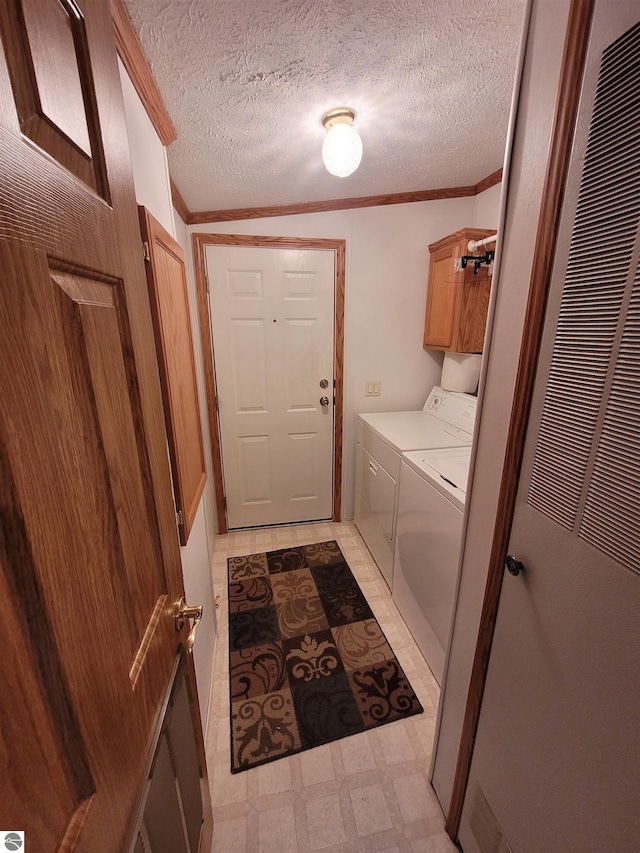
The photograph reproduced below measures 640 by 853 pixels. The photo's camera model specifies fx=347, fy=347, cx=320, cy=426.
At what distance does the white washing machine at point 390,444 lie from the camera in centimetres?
197

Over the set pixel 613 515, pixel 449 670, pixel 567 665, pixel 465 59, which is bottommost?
pixel 449 670

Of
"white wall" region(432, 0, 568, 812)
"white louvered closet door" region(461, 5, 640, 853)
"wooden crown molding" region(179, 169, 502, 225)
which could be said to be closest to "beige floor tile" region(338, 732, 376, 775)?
"white wall" region(432, 0, 568, 812)

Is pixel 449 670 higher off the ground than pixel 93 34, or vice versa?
pixel 93 34

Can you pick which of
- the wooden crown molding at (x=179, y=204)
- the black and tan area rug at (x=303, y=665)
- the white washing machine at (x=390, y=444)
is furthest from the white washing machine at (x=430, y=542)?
the wooden crown molding at (x=179, y=204)

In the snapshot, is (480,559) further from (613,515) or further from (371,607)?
(371,607)

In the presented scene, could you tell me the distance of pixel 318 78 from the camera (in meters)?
1.08

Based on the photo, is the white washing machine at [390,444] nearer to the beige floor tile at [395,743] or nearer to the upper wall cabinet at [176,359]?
the beige floor tile at [395,743]

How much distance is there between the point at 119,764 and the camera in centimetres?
48

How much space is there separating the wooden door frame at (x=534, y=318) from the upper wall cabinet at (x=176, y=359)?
0.87 m

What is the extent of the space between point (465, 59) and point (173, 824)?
6.89 feet

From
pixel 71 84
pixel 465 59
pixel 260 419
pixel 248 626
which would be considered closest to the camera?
pixel 71 84

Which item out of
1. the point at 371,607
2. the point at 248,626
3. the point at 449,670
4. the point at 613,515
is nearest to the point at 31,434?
the point at 613,515

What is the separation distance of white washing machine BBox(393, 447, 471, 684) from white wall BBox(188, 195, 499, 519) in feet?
2.97

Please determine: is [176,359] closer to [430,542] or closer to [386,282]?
[430,542]
